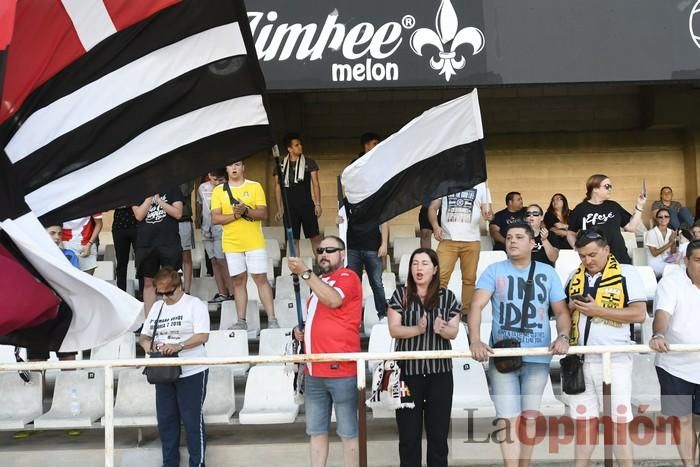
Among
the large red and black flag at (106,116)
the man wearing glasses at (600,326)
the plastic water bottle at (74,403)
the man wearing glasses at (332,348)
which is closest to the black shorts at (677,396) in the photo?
the man wearing glasses at (600,326)

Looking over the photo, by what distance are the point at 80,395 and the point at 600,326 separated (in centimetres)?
420

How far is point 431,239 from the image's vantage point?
11008mm

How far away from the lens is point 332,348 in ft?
19.7

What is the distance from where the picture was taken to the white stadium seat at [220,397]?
275 inches

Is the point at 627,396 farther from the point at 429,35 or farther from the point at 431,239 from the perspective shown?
the point at 431,239

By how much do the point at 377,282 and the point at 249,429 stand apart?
207 cm

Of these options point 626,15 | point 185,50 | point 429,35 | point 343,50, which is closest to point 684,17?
point 626,15

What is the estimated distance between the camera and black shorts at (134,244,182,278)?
29.4 feet

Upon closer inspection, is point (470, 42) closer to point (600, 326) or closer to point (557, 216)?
point (557, 216)

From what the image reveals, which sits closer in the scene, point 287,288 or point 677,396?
point 677,396

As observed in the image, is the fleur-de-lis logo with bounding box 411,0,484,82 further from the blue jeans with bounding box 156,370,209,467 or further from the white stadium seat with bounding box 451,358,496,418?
the blue jeans with bounding box 156,370,209,467

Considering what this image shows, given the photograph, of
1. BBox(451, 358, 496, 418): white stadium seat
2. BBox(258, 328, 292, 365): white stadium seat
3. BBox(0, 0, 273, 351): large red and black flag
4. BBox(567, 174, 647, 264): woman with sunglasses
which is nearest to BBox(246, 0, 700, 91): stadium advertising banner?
BBox(567, 174, 647, 264): woman with sunglasses

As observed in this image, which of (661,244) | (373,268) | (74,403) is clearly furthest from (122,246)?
(661,244)

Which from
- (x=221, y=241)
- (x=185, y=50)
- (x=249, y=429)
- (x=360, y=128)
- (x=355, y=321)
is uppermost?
(x=360, y=128)
